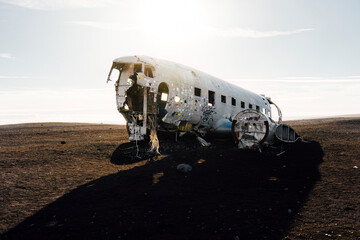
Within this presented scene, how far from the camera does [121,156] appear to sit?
42.6 feet

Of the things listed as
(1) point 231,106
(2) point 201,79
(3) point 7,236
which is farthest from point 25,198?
(1) point 231,106

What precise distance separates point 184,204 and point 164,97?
7445 mm

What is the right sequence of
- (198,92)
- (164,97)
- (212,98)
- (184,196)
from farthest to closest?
(212,98) → (198,92) → (164,97) → (184,196)

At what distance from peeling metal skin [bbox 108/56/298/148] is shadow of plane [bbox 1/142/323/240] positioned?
3128 millimetres

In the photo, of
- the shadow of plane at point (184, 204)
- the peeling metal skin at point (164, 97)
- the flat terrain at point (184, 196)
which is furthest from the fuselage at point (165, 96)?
the shadow of plane at point (184, 204)

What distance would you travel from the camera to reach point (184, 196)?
24.3 ft

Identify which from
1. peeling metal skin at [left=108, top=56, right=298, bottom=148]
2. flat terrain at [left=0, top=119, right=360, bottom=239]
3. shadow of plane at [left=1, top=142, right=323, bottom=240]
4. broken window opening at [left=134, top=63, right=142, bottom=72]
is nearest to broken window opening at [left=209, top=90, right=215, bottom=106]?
peeling metal skin at [left=108, top=56, right=298, bottom=148]

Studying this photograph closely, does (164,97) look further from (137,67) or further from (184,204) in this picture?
(184,204)

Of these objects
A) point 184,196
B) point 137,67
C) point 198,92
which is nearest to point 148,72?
point 137,67

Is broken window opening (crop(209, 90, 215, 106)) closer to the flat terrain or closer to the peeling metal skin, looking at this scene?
the peeling metal skin

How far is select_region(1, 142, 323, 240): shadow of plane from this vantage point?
213 inches

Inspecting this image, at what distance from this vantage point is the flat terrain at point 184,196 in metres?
5.45

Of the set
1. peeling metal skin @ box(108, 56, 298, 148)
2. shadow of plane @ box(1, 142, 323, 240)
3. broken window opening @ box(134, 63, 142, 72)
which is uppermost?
broken window opening @ box(134, 63, 142, 72)

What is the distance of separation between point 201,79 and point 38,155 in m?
10.1
